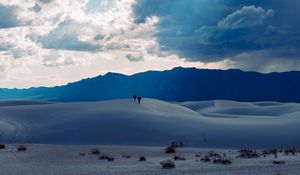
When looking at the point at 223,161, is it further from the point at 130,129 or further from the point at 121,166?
the point at 130,129

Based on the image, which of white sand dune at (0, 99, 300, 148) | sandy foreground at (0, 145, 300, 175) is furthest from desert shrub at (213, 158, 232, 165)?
white sand dune at (0, 99, 300, 148)

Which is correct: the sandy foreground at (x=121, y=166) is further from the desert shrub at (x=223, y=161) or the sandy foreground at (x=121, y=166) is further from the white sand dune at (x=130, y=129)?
the white sand dune at (x=130, y=129)

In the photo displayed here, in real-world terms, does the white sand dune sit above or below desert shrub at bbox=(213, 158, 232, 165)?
above

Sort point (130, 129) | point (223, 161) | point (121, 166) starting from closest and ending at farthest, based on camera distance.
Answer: point (121, 166), point (223, 161), point (130, 129)

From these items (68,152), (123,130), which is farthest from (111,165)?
(123,130)

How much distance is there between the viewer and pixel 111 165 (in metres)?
19.1

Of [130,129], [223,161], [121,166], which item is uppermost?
[130,129]

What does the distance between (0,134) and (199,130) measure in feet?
42.2

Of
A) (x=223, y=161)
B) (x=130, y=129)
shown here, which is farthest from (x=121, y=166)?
(x=130, y=129)

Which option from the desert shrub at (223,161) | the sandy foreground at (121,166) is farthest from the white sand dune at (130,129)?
the desert shrub at (223,161)

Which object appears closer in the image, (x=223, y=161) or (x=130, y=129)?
(x=223, y=161)

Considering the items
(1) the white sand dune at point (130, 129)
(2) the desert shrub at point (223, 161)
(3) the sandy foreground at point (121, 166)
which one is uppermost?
(1) the white sand dune at point (130, 129)

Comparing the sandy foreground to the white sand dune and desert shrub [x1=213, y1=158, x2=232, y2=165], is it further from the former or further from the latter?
the white sand dune

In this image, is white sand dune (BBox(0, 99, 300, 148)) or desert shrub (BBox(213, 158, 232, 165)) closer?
desert shrub (BBox(213, 158, 232, 165))
